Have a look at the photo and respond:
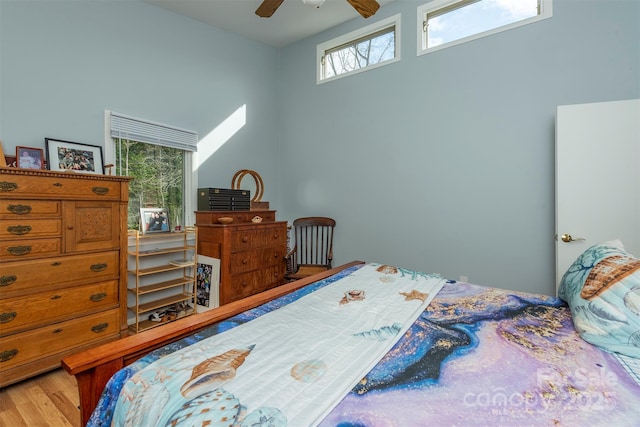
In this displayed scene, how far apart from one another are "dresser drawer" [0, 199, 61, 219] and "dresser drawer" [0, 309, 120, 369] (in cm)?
73

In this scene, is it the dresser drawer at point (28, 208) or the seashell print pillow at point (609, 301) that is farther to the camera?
the dresser drawer at point (28, 208)

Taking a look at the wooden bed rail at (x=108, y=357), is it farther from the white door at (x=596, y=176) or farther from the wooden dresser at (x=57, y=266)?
the white door at (x=596, y=176)

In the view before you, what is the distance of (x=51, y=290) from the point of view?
6.47ft

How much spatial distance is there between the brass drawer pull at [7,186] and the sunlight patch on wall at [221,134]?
154cm

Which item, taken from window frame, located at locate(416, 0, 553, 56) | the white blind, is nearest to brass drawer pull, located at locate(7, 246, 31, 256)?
the white blind

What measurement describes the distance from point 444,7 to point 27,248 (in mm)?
3866

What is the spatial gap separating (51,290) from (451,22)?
3908 mm

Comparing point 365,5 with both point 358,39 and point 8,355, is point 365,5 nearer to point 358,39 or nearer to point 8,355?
point 358,39

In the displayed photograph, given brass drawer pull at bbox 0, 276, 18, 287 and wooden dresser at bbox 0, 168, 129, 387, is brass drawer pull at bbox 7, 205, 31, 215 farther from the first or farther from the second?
brass drawer pull at bbox 0, 276, 18, 287

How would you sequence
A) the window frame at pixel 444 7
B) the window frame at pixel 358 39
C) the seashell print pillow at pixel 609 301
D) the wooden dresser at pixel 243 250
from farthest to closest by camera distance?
the window frame at pixel 358 39 < the wooden dresser at pixel 243 250 < the window frame at pixel 444 7 < the seashell print pillow at pixel 609 301

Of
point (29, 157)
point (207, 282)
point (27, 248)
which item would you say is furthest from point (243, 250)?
point (29, 157)

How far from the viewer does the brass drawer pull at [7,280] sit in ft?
5.88

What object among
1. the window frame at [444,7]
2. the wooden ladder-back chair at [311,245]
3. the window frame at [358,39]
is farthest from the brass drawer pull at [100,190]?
the window frame at [444,7]

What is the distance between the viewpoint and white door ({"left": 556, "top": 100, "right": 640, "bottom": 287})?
2.02m
